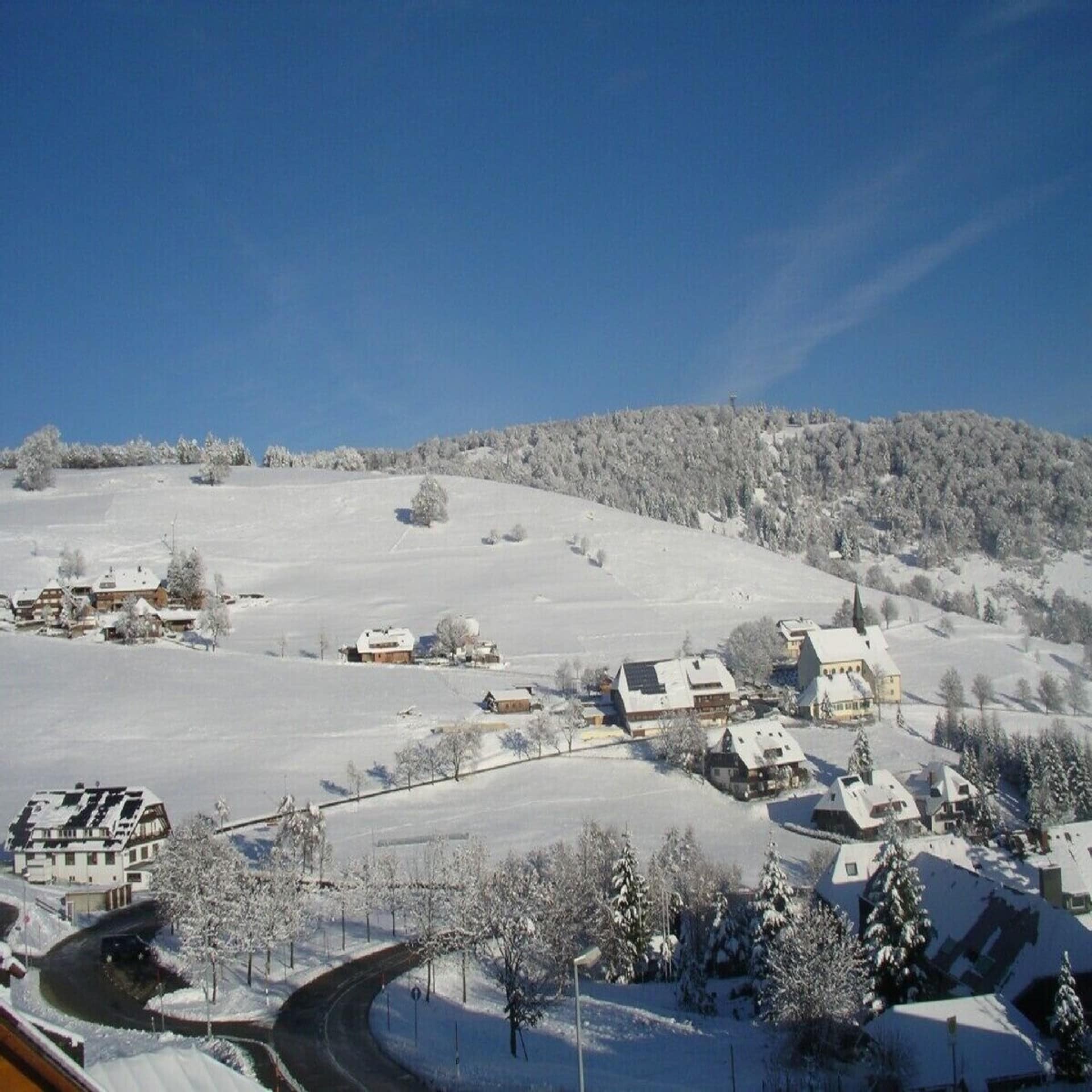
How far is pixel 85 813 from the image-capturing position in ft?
170

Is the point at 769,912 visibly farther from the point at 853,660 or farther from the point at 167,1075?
the point at 853,660

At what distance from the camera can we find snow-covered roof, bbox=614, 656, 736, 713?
82.6m

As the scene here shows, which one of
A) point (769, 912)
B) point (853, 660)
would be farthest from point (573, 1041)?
A: point (853, 660)

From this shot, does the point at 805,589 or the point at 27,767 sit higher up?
the point at 805,589

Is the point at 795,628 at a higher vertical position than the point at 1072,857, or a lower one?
higher

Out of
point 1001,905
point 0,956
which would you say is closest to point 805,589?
point 1001,905

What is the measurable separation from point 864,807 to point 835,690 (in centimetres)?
2620

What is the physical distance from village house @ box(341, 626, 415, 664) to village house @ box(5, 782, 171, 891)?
4573cm

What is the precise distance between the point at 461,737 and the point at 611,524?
90.0 meters

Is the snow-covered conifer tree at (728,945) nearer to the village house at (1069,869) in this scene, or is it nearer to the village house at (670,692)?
the village house at (1069,869)

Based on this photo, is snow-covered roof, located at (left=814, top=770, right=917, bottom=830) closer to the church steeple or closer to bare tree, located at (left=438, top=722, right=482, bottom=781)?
bare tree, located at (left=438, top=722, right=482, bottom=781)

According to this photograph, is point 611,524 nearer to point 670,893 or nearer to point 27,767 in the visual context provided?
point 27,767

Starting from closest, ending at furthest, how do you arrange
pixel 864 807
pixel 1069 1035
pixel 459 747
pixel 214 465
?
pixel 1069 1035
pixel 864 807
pixel 459 747
pixel 214 465

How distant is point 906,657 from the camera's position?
105 m
